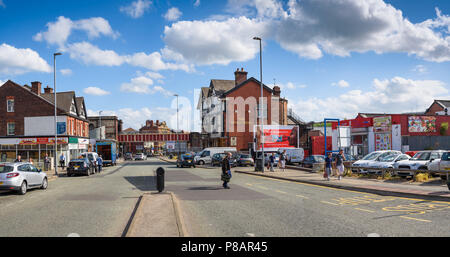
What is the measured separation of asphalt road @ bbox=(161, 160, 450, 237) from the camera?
8180mm

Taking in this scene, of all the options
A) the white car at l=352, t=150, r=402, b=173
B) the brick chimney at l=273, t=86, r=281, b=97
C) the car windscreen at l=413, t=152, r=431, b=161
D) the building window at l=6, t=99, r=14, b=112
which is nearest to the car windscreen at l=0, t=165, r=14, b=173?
the white car at l=352, t=150, r=402, b=173

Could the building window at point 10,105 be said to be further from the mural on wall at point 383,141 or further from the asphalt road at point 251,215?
the mural on wall at point 383,141

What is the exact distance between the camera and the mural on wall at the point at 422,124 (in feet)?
124

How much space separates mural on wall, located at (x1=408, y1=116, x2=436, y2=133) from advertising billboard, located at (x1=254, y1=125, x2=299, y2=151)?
15.6 meters

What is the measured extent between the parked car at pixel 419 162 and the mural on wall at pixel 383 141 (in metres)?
15.9

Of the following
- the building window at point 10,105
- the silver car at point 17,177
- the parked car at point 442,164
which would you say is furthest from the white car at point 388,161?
the building window at point 10,105

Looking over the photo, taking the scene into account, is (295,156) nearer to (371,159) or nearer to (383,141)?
(383,141)

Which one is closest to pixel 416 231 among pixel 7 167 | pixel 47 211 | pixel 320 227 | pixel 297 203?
pixel 320 227

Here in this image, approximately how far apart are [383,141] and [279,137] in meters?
14.3

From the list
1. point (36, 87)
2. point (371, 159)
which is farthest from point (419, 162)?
point (36, 87)

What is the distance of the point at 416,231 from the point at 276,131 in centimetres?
4085
